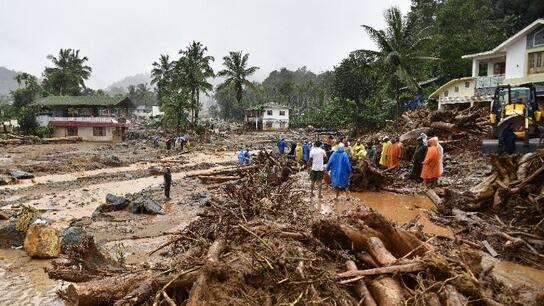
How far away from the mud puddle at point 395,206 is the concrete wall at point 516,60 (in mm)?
19605

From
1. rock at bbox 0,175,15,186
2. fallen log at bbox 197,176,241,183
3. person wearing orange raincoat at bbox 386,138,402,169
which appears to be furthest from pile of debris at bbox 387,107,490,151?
rock at bbox 0,175,15,186

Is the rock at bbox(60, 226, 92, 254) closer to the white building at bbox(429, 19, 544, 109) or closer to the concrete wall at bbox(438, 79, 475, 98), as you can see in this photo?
the white building at bbox(429, 19, 544, 109)

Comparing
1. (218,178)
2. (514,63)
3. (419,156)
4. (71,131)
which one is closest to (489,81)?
(514,63)

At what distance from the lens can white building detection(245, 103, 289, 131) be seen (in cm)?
6656

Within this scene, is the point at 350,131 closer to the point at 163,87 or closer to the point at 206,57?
the point at 206,57

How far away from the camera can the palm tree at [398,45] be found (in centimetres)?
2894

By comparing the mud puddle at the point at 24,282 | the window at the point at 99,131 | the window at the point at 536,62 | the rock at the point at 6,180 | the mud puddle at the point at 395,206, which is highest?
the window at the point at 536,62

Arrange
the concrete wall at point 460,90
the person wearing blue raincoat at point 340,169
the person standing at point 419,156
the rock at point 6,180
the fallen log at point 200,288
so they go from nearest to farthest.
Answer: the fallen log at point 200,288 → the person wearing blue raincoat at point 340,169 → the person standing at point 419,156 → the rock at point 6,180 → the concrete wall at point 460,90

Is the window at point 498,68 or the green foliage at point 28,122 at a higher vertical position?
the window at point 498,68

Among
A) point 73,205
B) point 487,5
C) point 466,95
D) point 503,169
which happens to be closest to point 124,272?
point 503,169

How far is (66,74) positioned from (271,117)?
3143 cm

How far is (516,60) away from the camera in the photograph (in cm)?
2700

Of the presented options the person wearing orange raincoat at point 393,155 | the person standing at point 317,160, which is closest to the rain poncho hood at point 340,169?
the person standing at point 317,160

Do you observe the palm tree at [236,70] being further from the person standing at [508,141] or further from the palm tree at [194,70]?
the person standing at [508,141]
